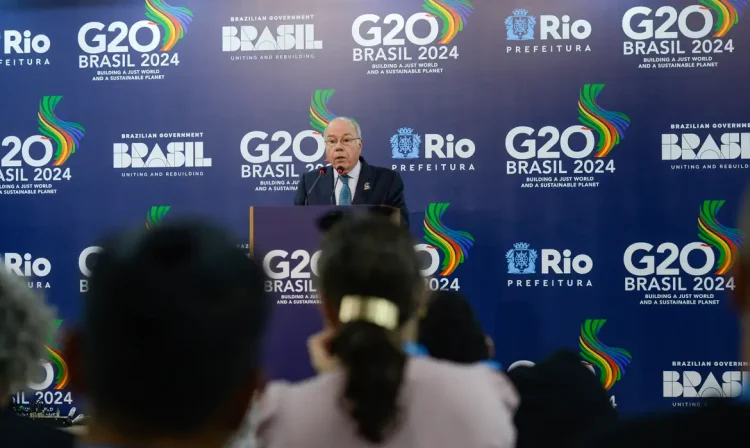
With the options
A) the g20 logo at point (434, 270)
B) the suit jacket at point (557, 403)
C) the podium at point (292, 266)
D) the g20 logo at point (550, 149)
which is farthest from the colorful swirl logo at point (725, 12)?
the suit jacket at point (557, 403)

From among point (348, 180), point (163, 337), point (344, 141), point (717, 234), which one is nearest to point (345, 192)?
point (348, 180)

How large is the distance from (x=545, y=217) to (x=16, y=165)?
350 centimetres

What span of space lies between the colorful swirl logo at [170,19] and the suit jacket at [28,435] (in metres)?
3.98

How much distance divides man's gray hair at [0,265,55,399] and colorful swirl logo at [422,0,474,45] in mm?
3716

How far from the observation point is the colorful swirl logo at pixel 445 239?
445 centimetres

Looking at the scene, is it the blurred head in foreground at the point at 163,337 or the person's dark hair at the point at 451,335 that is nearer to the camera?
the blurred head in foreground at the point at 163,337

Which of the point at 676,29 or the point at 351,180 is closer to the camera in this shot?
the point at 351,180

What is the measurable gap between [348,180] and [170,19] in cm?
172

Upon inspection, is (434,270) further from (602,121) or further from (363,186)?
(602,121)

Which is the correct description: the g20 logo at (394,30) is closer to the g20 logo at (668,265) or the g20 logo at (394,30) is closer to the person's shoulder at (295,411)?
the g20 logo at (668,265)

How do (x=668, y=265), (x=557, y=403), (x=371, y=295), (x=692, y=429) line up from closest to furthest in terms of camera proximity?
(x=692, y=429) → (x=371, y=295) → (x=557, y=403) → (x=668, y=265)

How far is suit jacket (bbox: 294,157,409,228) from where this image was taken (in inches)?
157

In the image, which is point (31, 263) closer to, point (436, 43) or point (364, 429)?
point (436, 43)

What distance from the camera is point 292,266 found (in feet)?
7.88
